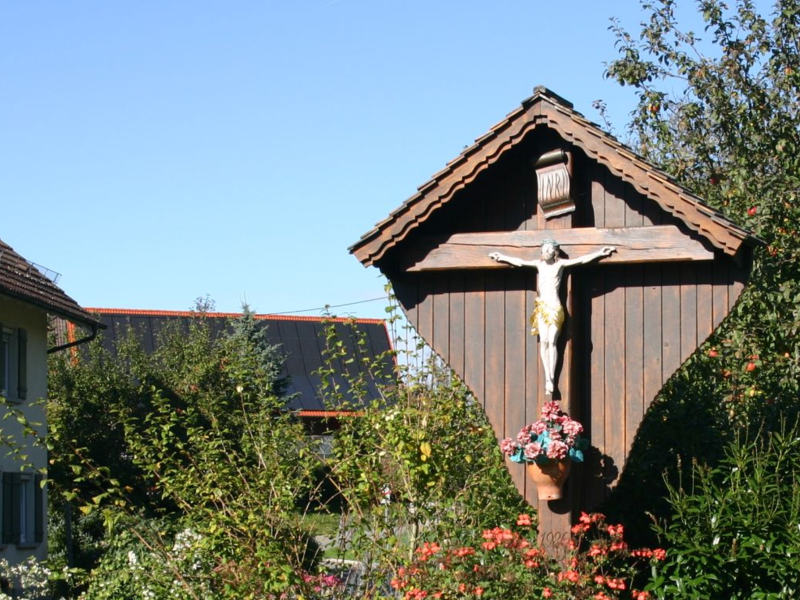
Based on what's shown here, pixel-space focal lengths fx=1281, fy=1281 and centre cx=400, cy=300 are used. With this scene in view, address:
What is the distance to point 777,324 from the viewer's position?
496 inches

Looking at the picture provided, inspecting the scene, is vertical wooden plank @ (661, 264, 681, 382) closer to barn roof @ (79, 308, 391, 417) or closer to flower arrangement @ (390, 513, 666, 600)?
flower arrangement @ (390, 513, 666, 600)

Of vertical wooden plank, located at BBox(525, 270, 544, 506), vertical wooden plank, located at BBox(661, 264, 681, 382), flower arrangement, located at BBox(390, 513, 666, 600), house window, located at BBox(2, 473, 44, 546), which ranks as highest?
vertical wooden plank, located at BBox(661, 264, 681, 382)

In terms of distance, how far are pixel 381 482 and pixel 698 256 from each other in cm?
270

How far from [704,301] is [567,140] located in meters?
1.35

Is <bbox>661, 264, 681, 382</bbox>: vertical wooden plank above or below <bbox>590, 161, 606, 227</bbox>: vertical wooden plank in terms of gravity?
below

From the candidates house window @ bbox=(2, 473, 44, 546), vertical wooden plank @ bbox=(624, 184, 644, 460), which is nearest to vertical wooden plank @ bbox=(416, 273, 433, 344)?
vertical wooden plank @ bbox=(624, 184, 644, 460)

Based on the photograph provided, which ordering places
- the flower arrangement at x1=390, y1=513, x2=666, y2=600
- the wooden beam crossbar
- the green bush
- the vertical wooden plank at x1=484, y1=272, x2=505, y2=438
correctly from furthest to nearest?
1. the vertical wooden plank at x1=484, y1=272, x2=505, y2=438
2. the wooden beam crossbar
3. the green bush
4. the flower arrangement at x1=390, y1=513, x2=666, y2=600

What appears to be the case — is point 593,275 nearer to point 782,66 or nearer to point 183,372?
point 782,66

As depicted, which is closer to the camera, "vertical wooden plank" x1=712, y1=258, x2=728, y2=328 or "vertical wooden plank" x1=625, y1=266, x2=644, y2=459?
"vertical wooden plank" x1=712, y1=258, x2=728, y2=328

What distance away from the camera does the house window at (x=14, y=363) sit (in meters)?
20.7

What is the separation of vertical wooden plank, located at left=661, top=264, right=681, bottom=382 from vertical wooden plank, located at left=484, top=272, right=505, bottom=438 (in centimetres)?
108

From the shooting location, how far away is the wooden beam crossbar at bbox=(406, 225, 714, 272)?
Answer: 26.3 feet

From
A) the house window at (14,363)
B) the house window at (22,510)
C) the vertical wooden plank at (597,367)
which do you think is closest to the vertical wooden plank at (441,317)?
the vertical wooden plank at (597,367)

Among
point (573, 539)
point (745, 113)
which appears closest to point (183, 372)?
point (745, 113)
